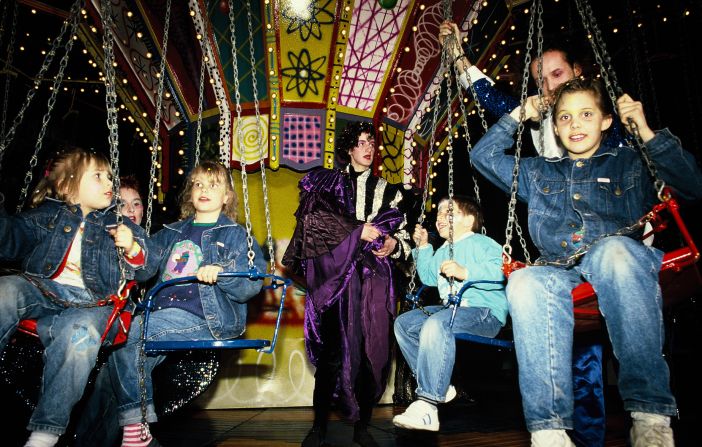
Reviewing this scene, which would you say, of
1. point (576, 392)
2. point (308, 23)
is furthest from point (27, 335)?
point (308, 23)

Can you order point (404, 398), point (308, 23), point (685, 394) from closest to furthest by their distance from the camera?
point (308, 23) < point (404, 398) < point (685, 394)

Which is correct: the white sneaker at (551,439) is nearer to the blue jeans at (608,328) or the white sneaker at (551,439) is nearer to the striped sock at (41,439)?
the blue jeans at (608,328)

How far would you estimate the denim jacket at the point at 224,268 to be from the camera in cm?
301

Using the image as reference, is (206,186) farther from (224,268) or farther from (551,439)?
(551,439)

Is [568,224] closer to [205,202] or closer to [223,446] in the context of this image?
[205,202]

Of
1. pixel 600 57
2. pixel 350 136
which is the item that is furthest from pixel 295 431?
pixel 600 57

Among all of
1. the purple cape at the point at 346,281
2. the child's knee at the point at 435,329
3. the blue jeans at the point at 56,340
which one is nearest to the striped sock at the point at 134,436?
the blue jeans at the point at 56,340

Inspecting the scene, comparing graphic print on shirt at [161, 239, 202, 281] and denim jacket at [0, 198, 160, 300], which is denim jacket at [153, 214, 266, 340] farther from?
denim jacket at [0, 198, 160, 300]

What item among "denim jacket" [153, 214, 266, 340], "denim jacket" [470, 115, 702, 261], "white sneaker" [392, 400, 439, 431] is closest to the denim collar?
"denim jacket" [153, 214, 266, 340]

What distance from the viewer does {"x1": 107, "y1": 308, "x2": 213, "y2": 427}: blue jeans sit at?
2.78 m

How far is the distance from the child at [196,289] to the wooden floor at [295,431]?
88cm

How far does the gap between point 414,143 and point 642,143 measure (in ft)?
10.6

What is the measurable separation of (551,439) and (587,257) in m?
0.75

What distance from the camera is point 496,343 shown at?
2551mm
